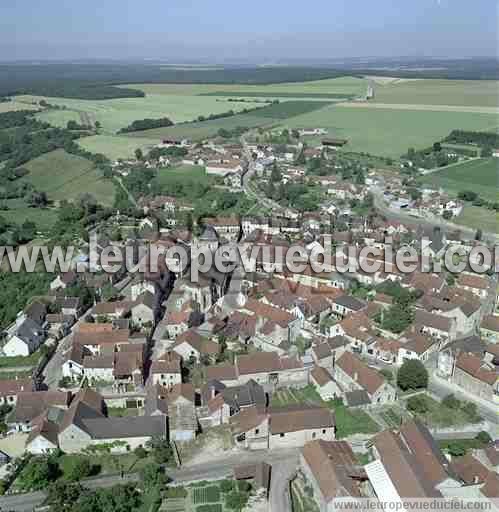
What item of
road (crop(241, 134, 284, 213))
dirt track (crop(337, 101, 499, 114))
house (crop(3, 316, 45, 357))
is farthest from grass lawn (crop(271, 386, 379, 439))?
dirt track (crop(337, 101, 499, 114))

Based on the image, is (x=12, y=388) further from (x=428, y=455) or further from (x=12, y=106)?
(x=12, y=106)

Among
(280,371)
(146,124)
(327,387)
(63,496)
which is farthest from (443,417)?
(146,124)

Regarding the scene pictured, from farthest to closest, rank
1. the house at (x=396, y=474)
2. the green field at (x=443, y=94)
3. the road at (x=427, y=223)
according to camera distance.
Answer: the green field at (x=443, y=94) → the road at (x=427, y=223) → the house at (x=396, y=474)

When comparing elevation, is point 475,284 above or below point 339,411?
above

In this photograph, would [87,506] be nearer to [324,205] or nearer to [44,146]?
[324,205]

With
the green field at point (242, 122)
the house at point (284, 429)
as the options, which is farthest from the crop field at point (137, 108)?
the house at point (284, 429)

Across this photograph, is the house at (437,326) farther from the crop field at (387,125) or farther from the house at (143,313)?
the crop field at (387,125)
